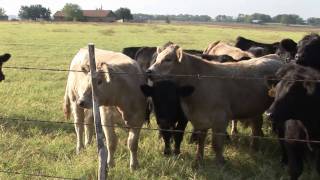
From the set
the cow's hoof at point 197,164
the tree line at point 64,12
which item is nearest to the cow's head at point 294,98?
the cow's hoof at point 197,164

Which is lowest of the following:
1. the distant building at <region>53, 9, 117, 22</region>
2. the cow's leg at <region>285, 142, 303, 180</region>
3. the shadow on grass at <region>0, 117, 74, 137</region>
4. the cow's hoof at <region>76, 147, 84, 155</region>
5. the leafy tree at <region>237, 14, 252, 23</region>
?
the leafy tree at <region>237, 14, 252, 23</region>

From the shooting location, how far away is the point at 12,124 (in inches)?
319

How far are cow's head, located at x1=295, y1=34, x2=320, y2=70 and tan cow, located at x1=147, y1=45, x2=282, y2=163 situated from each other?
1.99 ft

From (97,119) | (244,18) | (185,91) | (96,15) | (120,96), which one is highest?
(97,119)

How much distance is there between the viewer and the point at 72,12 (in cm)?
10969

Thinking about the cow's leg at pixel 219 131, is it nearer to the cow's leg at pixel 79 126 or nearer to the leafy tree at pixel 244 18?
the cow's leg at pixel 79 126

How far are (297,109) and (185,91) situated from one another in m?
1.50

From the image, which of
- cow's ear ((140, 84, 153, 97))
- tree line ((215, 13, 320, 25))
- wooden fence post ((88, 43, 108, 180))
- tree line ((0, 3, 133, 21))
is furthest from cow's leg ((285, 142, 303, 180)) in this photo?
tree line ((215, 13, 320, 25))

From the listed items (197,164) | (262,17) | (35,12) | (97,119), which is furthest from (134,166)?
(262,17)

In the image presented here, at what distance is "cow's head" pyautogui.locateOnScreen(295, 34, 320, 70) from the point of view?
22.5 ft

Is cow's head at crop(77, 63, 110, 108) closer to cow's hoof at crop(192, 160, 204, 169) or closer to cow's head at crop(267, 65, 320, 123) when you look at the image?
cow's hoof at crop(192, 160, 204, 169)

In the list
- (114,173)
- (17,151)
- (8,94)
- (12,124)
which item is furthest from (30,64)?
(114,173)

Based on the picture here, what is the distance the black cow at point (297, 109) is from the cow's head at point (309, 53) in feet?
4.03

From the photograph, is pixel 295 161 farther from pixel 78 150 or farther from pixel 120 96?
pixel 78 150
